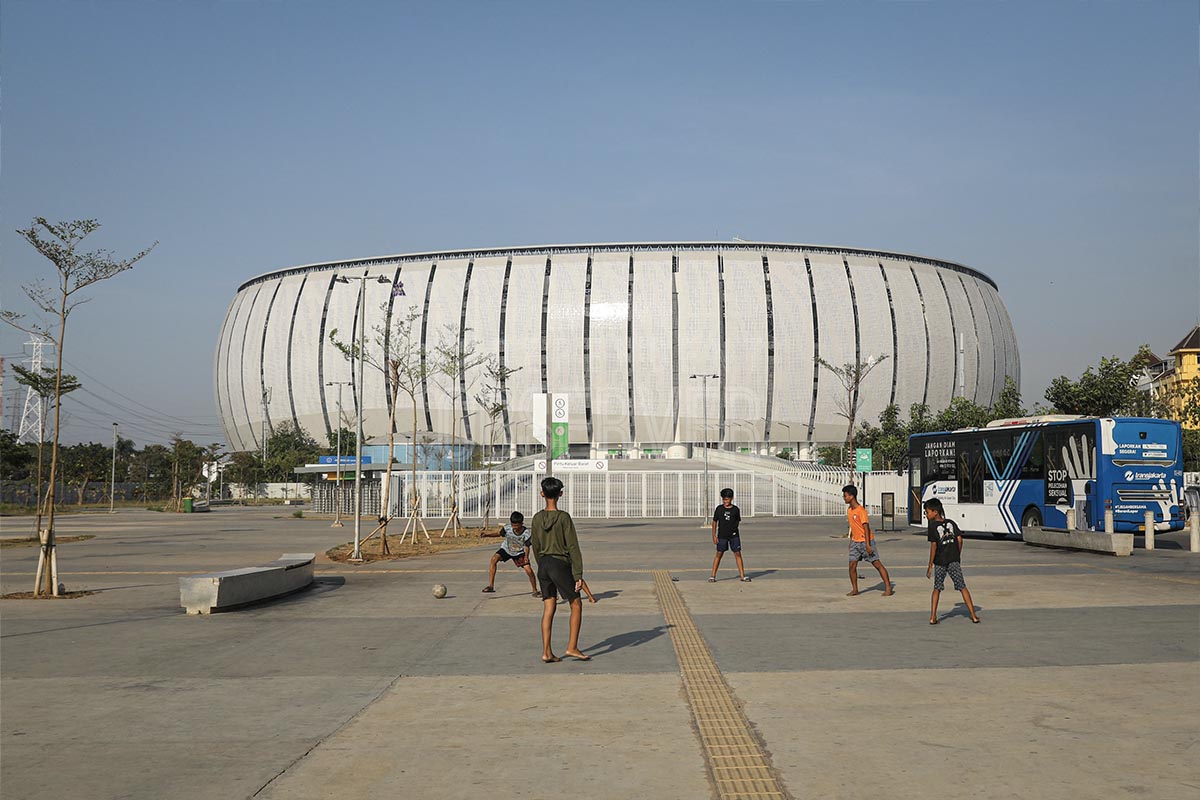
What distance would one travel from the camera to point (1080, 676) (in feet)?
28.6

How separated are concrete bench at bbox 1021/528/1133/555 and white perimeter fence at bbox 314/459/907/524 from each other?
59.1ft

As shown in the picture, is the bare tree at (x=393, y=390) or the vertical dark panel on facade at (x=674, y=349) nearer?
the bare tree at (x=393, y=390)

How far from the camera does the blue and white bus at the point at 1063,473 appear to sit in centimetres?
2445

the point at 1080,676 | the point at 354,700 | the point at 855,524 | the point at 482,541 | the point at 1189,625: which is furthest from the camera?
the point at 482,541

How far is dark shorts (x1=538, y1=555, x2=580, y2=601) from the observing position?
9.54 metres

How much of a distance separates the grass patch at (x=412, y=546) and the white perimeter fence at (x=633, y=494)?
39.0 ft

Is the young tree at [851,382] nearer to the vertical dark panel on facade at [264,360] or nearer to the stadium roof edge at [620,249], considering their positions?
the stadium roof edge at [620,249]

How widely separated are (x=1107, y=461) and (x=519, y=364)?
83.3 m

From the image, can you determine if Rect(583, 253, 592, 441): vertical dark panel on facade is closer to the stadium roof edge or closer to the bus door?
the stadium roof edge

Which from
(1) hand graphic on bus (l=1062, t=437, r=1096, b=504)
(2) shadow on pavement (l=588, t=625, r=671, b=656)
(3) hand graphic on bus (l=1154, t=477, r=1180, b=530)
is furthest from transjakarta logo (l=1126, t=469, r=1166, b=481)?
(2) shadow on pavement (l=588, t=625, r=671, b=656)

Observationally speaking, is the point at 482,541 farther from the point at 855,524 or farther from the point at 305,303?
the point at 305,303

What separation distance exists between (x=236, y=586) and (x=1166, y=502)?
22.6 m

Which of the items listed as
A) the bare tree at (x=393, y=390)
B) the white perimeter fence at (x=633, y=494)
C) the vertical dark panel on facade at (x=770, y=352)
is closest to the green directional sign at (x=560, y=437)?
the bare tree at (x=393, y=390)

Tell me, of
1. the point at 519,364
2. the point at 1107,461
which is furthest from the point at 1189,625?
the point at 519,364
